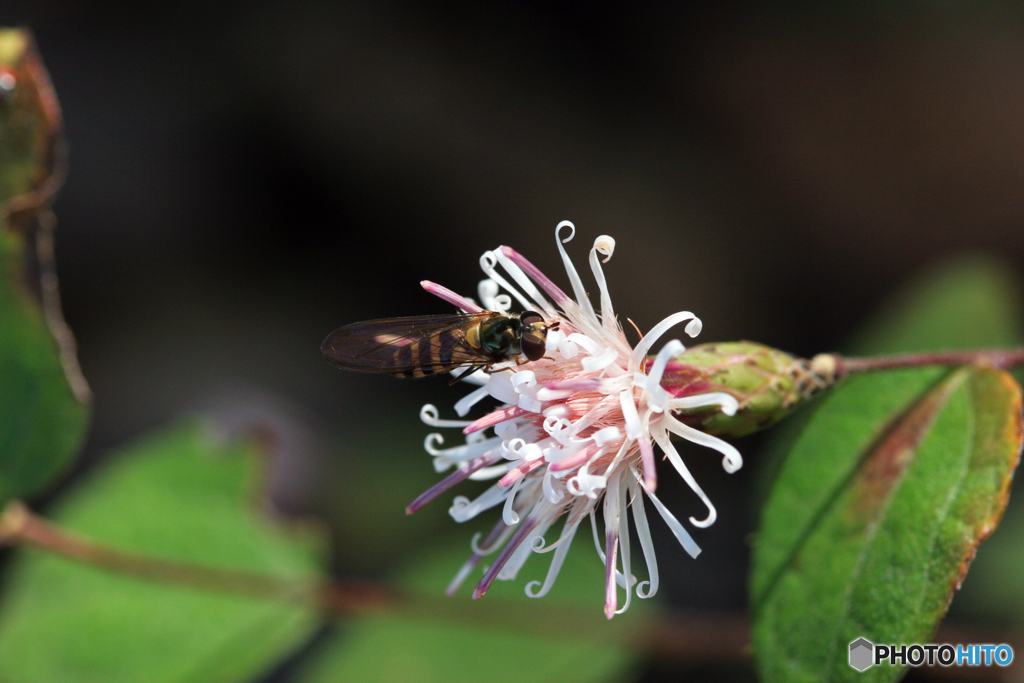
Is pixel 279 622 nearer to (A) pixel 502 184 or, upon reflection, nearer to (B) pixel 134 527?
(B) pixel 134 527

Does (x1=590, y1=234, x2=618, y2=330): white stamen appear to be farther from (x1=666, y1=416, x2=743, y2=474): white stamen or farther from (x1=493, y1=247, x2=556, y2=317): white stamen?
(x1=666, y1=416, x2=743, y2=474): white stamen

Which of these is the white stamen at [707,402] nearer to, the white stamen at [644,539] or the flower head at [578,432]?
the flower head at [578,432]

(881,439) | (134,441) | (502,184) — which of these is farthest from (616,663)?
(134,441)

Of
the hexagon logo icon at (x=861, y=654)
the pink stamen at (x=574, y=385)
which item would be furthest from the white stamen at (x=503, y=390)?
the hexagon logo icon at (x=861, y=654)

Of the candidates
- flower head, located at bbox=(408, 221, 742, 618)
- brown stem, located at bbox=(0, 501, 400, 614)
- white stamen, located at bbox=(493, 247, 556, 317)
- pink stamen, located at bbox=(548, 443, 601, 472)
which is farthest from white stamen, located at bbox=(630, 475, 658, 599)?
brown stem, located at bbox=(0, 501, 400, 614)

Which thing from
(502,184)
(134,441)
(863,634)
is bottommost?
(134,441)

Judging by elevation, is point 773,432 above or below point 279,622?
above
